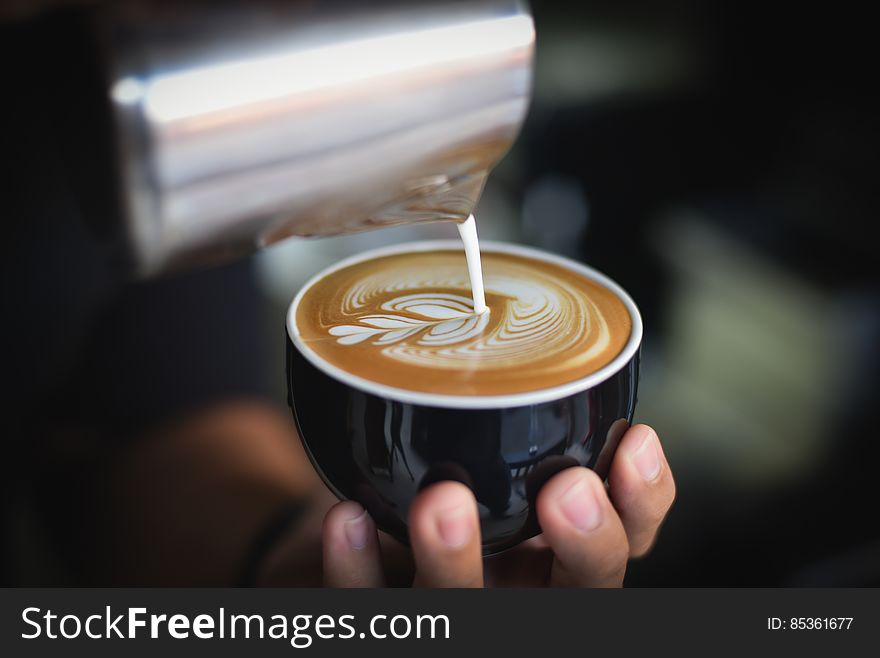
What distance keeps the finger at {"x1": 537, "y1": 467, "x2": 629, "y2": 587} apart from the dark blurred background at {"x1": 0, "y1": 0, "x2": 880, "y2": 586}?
0.37m

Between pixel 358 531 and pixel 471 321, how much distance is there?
200mm

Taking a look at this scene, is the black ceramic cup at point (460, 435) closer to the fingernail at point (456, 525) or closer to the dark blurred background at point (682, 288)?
the fingernail at point (456, 525)

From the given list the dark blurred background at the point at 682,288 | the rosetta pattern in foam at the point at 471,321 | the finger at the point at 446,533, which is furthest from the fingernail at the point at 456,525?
the dark blurred background at the point at 682,288

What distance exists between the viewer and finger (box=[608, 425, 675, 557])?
598 mm

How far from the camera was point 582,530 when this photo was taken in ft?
1.86

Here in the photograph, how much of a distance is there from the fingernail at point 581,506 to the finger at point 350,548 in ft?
0.53

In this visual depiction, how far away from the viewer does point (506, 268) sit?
752mm

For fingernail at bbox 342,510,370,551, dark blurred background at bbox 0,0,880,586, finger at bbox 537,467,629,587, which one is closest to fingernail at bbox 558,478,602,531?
finger at bbox 537,467,629,587

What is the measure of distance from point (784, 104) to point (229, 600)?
174 centimetres

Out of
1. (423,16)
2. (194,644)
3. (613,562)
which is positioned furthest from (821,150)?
(194,644)

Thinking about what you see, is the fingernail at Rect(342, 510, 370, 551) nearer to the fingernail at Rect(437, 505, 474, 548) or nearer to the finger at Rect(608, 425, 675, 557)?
the fingernail at Rect(437, 505, 474, 548)

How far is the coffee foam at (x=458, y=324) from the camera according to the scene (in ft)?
1.82

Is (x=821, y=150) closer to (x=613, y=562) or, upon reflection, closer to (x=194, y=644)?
(x=613, y=562)

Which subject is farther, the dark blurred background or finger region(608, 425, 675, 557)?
the dark blurred background
